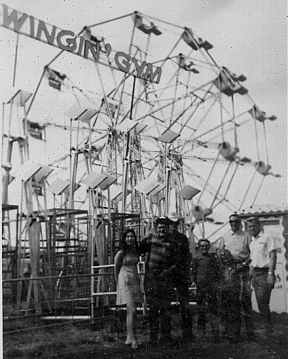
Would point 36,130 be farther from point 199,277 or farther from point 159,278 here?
point 199,277

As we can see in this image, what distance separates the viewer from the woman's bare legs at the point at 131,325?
4.67m

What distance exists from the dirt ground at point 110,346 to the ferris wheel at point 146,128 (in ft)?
3.21

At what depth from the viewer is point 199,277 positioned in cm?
523

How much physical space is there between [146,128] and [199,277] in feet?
4.52

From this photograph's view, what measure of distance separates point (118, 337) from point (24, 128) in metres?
1.78

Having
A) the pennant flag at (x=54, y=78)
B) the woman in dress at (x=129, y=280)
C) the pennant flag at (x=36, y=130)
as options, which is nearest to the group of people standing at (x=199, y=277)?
the woman in dress at (x=129, y=280)

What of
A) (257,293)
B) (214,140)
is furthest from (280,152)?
(257,293)

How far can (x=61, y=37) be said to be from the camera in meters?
4.88

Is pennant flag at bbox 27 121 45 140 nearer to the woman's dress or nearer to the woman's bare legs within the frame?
the woman's dress

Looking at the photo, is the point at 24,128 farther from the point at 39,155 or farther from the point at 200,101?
the point at 200,101

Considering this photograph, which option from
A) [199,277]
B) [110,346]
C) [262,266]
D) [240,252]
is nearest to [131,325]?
[110,346]

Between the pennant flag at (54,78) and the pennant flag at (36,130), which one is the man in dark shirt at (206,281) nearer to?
the pennant flag at (36,130)

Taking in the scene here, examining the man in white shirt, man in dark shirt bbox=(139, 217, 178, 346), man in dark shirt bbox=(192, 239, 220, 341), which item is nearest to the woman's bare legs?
man in dark shirt bbox=(139, 217, 178, 346)

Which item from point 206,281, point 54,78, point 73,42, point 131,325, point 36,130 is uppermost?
point 73,42
